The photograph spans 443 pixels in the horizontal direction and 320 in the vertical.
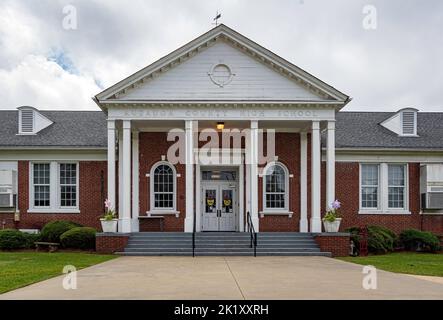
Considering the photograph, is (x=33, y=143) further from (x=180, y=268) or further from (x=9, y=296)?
(x=9, y=296)

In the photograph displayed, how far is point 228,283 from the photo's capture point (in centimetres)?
1123

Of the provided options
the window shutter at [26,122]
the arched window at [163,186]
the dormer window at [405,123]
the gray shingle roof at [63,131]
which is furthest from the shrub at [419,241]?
the window shutter at [26,122]

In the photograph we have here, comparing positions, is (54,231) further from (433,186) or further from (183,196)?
(433,186)

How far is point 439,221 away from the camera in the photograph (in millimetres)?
25000

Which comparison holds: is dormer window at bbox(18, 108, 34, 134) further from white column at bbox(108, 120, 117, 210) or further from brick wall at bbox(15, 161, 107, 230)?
white column at bbox(108, 120, 117, 210)

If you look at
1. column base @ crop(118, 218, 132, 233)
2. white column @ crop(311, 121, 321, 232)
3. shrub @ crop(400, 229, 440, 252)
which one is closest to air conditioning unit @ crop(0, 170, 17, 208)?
column base @ crop(118, 218, 132, 233)

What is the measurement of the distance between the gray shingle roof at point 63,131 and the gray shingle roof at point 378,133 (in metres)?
10.7

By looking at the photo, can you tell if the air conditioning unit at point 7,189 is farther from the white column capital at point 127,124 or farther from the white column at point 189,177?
the white column at point 189,177

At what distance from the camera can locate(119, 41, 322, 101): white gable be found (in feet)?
70.7

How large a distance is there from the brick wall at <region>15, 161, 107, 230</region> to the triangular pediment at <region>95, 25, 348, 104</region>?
16.2ft

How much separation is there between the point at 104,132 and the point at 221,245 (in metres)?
9.36

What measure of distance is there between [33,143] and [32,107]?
2194 mm

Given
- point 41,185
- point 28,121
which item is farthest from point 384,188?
point 28,121

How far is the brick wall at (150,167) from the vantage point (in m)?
24.2
